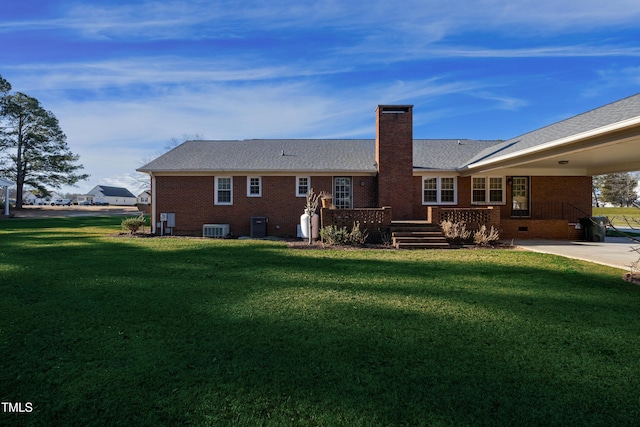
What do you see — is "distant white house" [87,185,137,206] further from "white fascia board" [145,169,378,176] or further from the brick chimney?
the brick chimney

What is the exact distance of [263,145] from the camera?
1955 centimetres

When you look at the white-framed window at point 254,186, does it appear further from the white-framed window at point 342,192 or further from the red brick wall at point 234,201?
the white-framed window at point 342,192

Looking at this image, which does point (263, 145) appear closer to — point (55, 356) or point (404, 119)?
point (404, 119)

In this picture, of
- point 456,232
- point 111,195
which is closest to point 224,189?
point 456,232

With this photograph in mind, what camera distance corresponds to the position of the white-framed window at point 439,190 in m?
16.6

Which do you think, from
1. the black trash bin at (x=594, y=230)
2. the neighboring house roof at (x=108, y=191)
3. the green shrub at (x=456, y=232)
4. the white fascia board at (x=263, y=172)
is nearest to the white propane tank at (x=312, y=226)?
the white fascia board at (x=263, y=172)

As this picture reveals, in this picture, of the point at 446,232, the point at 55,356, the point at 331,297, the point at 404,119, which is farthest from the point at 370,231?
the point at 55,356

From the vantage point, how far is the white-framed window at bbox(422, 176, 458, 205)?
652 inches

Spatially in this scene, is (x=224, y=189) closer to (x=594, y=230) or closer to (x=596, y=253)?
(x=596, y=253)

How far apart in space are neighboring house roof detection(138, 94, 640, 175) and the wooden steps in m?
3.37

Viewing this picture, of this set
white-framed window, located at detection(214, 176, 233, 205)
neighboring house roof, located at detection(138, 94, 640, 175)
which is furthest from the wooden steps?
white-framed window, located at detection(214, 176, 233, 205)

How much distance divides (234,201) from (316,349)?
44.0ft

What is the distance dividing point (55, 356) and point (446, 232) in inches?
479

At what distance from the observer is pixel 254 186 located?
1650cm
